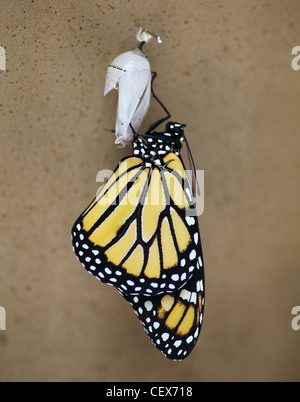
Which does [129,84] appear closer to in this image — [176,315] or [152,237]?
[152,237]

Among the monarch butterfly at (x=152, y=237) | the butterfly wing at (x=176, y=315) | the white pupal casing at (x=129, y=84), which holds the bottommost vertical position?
the butterfly wing at (x=176, y=315)

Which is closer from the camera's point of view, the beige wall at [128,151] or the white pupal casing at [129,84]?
Answer: the white pupal casing at [129,84]

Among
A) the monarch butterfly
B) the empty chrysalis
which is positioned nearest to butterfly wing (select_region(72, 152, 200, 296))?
the monarch butterfly

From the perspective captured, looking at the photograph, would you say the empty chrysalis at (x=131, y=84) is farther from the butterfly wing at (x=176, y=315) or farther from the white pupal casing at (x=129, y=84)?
A: the butterfly wing at (x=176, y=315)

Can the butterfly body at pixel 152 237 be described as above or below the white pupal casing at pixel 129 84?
below

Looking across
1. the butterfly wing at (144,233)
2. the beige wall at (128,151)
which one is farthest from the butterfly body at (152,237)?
the beige wall at (128,151)

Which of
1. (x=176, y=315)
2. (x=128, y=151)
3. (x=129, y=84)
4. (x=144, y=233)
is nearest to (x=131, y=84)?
(x=129, y=84)
